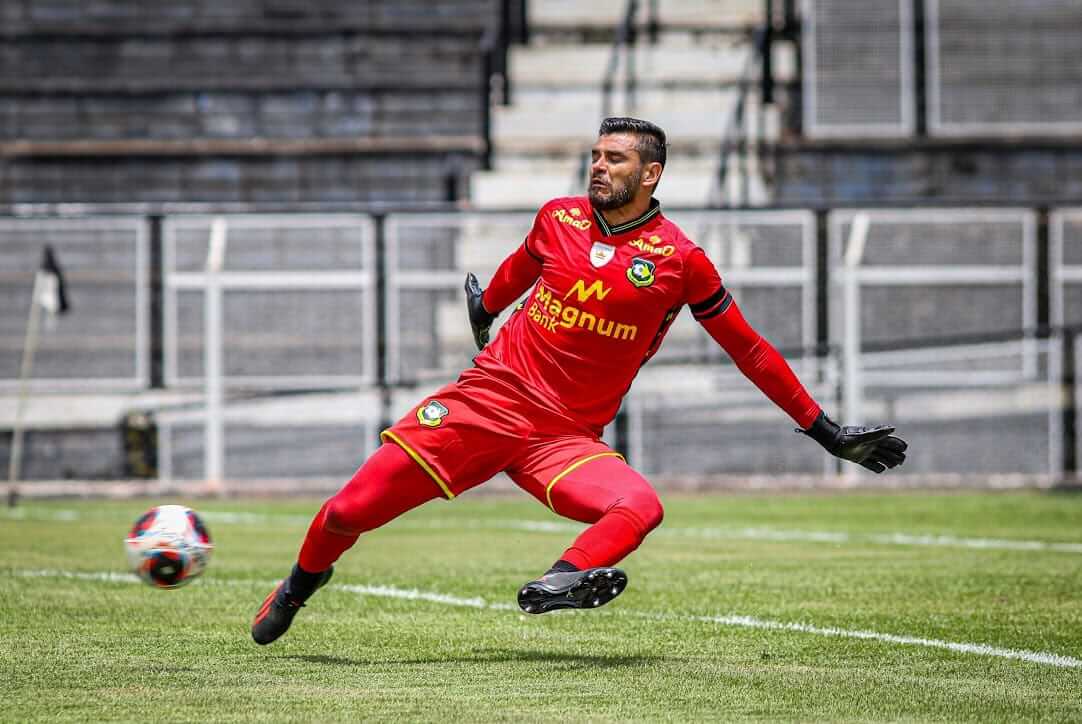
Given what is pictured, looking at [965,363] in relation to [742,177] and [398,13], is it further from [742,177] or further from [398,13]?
[398,13]

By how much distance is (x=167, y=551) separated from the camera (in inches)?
283

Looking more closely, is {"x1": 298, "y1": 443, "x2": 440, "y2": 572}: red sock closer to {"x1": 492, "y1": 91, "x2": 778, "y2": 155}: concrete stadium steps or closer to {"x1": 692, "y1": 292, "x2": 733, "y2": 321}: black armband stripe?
{"x1": 692, "y1": 292, "x2": 733, "y2": 321}: black armband stripe

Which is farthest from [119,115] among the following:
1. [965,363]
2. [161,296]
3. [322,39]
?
[965,363]

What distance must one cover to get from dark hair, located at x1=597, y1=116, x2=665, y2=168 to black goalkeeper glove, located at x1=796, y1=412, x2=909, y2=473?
46.7 inches

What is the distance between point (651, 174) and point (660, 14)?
17137 millimetres

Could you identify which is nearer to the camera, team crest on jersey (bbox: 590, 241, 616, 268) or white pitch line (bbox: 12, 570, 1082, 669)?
team crest on jersey (bbox: 590, 241, 616, 268)

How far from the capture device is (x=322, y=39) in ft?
76.8

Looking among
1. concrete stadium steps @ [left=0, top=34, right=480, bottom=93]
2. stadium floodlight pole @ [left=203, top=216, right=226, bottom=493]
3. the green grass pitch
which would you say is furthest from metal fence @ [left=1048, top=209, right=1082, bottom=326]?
stadium floodlight pole @ [left=203, top=216, right=226, bottom=493]

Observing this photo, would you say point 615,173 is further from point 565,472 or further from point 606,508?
point 606,508

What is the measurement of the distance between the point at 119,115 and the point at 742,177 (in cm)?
774

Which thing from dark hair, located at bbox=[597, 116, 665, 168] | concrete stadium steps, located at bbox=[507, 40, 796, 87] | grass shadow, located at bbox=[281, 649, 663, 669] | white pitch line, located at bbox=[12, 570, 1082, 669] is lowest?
white pitch line, located at bbox=[12, 570, 1082, 669]

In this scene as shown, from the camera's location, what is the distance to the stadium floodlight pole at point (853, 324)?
62.8 ft

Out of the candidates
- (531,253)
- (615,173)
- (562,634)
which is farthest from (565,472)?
(562,634)

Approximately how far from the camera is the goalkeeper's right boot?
7.12m
